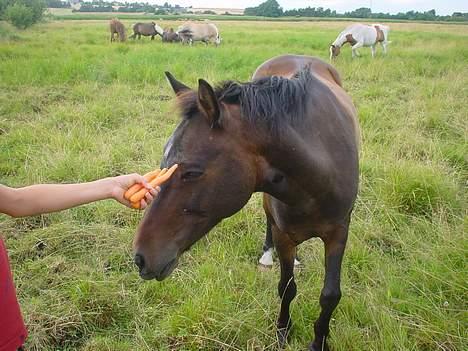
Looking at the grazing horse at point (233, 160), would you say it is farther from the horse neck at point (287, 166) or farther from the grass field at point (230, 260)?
the grass field at point (230, 260)

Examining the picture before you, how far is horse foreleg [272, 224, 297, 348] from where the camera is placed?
2.46m

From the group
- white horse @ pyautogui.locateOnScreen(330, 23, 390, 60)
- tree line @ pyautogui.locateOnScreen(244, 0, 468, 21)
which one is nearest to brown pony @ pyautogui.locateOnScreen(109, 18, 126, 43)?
white horse @ pyautogui.locateOnScreen(330, 23, 390, 60)

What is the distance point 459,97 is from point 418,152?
3311 mm

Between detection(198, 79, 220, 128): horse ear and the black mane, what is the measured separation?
8 cm

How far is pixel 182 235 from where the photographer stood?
5.51ft

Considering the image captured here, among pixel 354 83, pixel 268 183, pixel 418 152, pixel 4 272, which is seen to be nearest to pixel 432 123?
pixel 418 152

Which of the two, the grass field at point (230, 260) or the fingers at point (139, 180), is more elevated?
the fingers at point (139, 180)

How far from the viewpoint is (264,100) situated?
5.48ft

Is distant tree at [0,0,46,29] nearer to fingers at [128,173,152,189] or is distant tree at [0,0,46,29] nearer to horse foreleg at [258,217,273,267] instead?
horse foreleg at [258,217,273,267]

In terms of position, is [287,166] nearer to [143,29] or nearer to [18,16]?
[143,29]

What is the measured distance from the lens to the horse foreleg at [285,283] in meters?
2.46

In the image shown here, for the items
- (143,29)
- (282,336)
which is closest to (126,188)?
(282,336)

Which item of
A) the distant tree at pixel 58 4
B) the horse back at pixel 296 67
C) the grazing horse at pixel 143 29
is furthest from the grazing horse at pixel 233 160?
the distant tree at pixel 58 4

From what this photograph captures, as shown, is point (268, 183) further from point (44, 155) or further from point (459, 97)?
point (459, 97)
